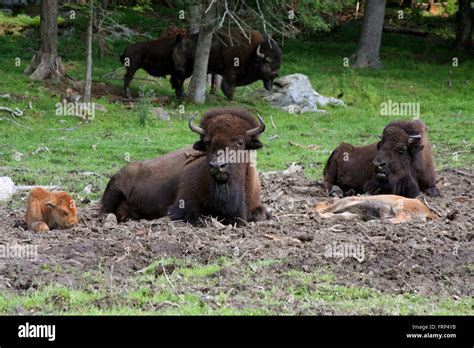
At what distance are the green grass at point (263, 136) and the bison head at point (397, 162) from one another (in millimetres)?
3335

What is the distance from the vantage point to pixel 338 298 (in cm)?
890

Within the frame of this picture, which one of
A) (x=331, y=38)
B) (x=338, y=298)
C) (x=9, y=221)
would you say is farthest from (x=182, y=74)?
(x=338, y=298)

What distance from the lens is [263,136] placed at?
Result: 24.0 meters

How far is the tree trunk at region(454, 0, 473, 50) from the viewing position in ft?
125

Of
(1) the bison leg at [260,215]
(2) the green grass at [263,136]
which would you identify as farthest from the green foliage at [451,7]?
(1) the bison leg at [260,215]

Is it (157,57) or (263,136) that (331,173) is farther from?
(157,57)

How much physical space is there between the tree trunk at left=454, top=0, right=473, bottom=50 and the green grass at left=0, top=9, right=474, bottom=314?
2.34 ft

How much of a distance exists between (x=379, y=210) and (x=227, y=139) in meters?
2.25

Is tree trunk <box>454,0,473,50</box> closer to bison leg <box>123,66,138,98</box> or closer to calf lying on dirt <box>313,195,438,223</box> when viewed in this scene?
bison leg <box>123,66,138,98</box>

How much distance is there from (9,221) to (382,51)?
2854 cm

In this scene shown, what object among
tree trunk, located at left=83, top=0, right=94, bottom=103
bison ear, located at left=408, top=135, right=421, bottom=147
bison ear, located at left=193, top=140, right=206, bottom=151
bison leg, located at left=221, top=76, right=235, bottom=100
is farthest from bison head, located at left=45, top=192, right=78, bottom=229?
bison leg, located at left=221, top=76, right=235, bottom=100

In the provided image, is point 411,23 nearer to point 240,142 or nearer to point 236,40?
point 236,40

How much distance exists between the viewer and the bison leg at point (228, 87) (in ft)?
96.6

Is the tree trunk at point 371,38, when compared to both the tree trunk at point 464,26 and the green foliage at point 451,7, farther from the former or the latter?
the green foliage at point 451,7
